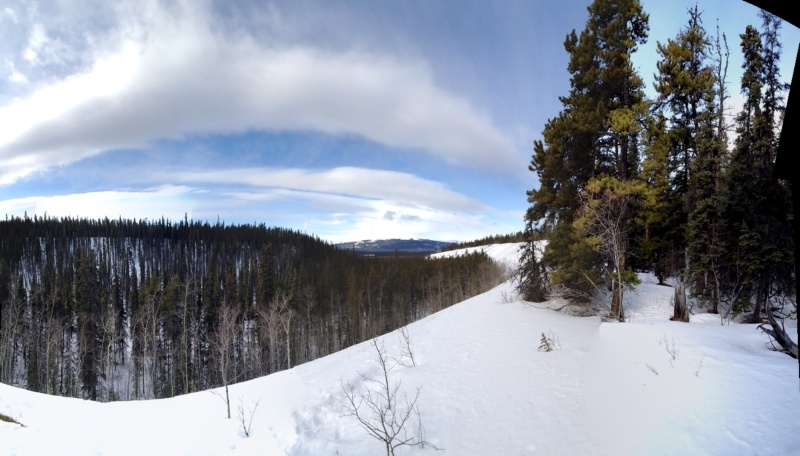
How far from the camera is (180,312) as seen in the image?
218 feet

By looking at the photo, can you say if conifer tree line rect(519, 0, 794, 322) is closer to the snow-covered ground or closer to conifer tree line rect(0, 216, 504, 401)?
the snow-covered ground

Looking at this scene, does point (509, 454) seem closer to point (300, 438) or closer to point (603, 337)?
point (300, 438)

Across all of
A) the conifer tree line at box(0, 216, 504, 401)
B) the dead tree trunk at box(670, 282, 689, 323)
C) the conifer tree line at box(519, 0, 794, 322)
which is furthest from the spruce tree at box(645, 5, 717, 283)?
the conifer tree line at box(0, 216, 504, 401)

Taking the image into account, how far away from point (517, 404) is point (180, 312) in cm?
6953

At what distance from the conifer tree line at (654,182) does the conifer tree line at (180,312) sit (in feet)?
91.5

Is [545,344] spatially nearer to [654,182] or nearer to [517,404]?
[517,404]

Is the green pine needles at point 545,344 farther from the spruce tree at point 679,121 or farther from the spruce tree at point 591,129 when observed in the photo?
the spruce tree at point 679,121

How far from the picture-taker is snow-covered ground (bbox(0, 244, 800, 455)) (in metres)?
7.25

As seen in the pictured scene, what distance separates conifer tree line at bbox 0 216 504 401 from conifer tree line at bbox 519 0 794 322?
27898mm

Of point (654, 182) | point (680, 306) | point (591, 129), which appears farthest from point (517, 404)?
point (654, 182)

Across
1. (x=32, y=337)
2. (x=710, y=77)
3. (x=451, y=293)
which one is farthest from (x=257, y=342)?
(x=710, y=77)

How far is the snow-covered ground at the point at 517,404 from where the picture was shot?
7.25 metres

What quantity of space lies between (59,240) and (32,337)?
72606 mm

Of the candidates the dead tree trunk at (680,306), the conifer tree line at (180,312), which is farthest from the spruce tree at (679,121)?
the conifer tree line at (180,312)
